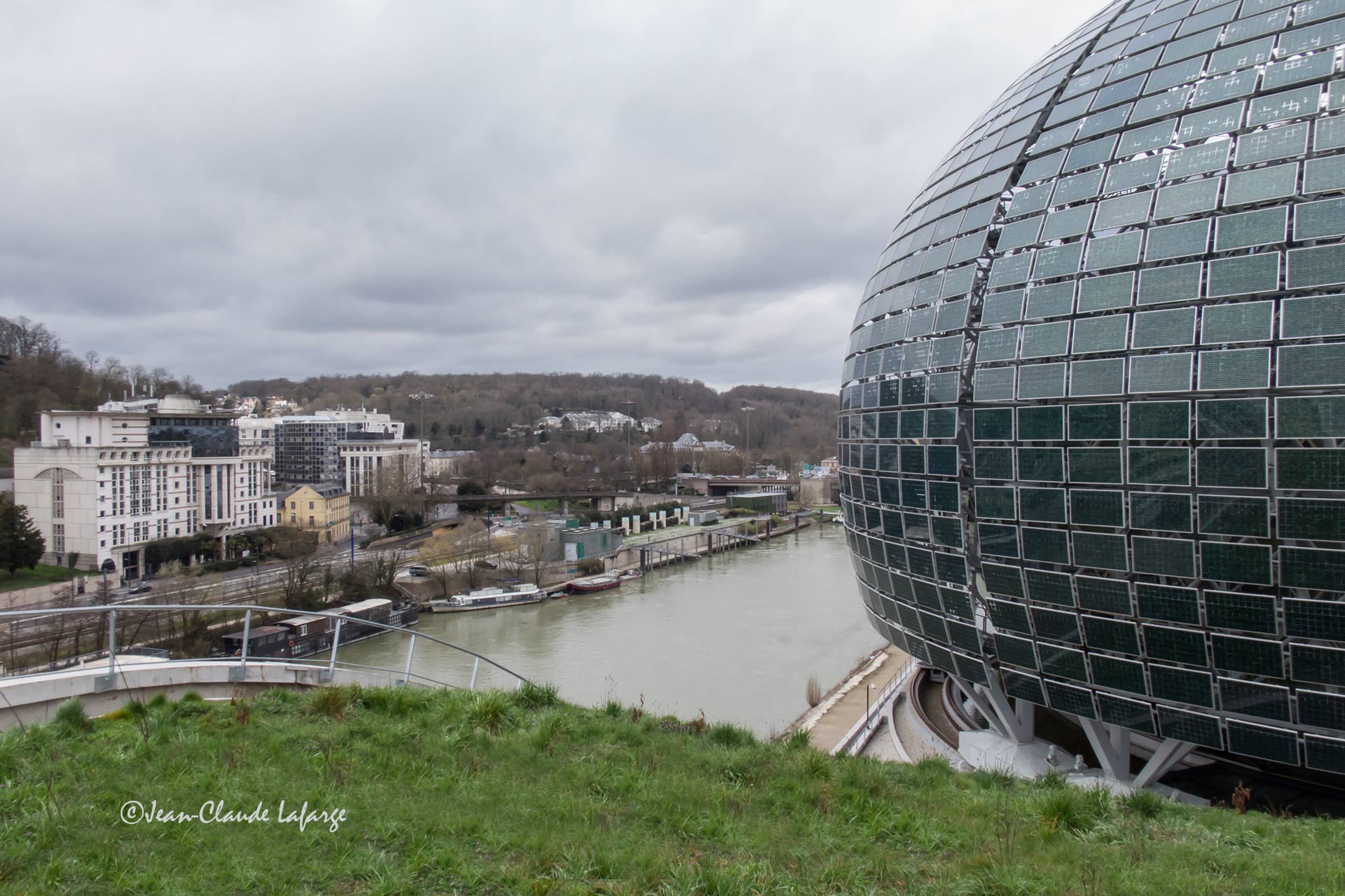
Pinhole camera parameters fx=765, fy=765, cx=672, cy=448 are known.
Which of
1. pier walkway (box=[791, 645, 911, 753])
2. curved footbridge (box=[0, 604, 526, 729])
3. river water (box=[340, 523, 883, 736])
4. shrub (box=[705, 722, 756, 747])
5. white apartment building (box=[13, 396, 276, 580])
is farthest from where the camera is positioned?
white apartment building (box=[13, 396, 276, 580])

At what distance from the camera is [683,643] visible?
3003 centimetres

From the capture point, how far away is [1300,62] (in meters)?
8.94

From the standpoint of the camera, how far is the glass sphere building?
26.2 feet

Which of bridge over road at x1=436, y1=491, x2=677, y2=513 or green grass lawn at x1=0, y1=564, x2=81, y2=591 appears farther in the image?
bridge over road at x1=436, y1=491, x2=677, y2=513

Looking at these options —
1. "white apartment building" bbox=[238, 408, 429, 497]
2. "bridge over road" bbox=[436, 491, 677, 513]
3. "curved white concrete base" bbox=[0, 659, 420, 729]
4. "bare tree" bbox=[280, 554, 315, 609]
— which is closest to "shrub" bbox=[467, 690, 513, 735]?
"curved white concrete base" bbox=[0, 659, 420, 729]

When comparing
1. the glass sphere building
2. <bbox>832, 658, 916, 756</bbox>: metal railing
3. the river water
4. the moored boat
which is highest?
the glass sphere building

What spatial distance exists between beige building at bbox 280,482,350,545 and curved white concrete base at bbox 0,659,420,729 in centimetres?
4917

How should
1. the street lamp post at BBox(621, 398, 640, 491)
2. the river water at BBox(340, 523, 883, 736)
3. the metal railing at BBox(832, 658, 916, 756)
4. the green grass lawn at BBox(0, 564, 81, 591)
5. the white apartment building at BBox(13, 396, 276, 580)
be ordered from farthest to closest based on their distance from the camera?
1. the street lamp post at BBox(621, 398, 640, 491)
2. the white apartment building at BBox(13, 396, 276, 580)
3. the green grass lawn at BBox(0, 564, 81, 591)
4. the river water at BBox(340, 523, 883, 736)
5. the metal railing at BBox(832, 658, 916, 756)

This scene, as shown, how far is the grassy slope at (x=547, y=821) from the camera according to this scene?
13.1ft

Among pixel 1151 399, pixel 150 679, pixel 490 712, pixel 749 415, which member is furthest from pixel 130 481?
→ pixel 749 415

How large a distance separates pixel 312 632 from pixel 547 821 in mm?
28731

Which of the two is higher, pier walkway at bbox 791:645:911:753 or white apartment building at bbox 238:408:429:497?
white apartment building at bbox 238:408:429:497

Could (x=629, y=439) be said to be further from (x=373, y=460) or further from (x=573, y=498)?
(x=373, y=460)

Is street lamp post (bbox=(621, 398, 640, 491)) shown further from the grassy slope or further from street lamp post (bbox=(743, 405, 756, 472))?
the grassy slope
